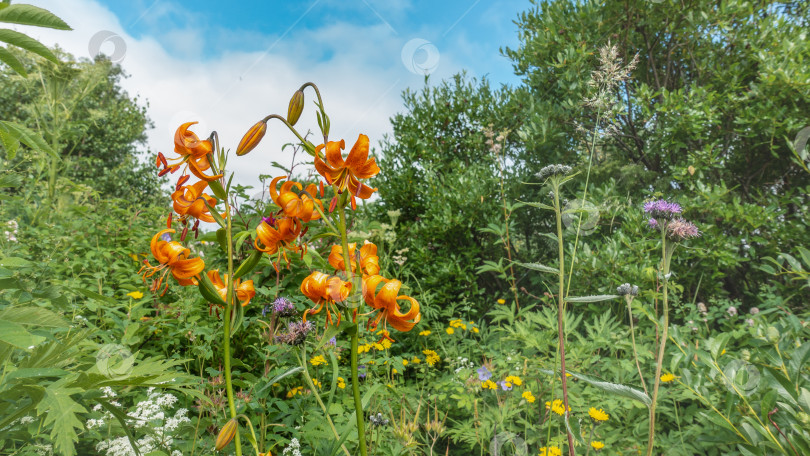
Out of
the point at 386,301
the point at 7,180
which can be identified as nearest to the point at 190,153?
the point at 386,301

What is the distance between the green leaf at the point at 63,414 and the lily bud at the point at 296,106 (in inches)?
29.0

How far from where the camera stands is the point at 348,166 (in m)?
0.82

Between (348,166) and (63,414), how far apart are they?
767 millimetres

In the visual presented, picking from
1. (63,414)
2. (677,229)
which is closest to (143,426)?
(63,414)

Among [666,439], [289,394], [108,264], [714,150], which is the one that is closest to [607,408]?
[666,439]

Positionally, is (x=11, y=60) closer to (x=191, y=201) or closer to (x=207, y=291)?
(x=191, y=201)

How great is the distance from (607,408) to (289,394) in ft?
4.96

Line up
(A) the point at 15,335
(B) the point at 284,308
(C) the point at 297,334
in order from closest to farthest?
(A) the point at 15,335 → (C) the point at 297,334 → (B) the point at 284,308

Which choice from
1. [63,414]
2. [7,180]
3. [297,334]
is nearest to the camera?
[63,414]

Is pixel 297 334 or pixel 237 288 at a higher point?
pixel 237 288

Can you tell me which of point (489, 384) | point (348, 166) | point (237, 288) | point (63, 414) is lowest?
point (489, 384)

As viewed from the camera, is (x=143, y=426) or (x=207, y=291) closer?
(x=207, y=291)

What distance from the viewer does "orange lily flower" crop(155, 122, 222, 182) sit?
83cm

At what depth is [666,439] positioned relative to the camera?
188 cm
